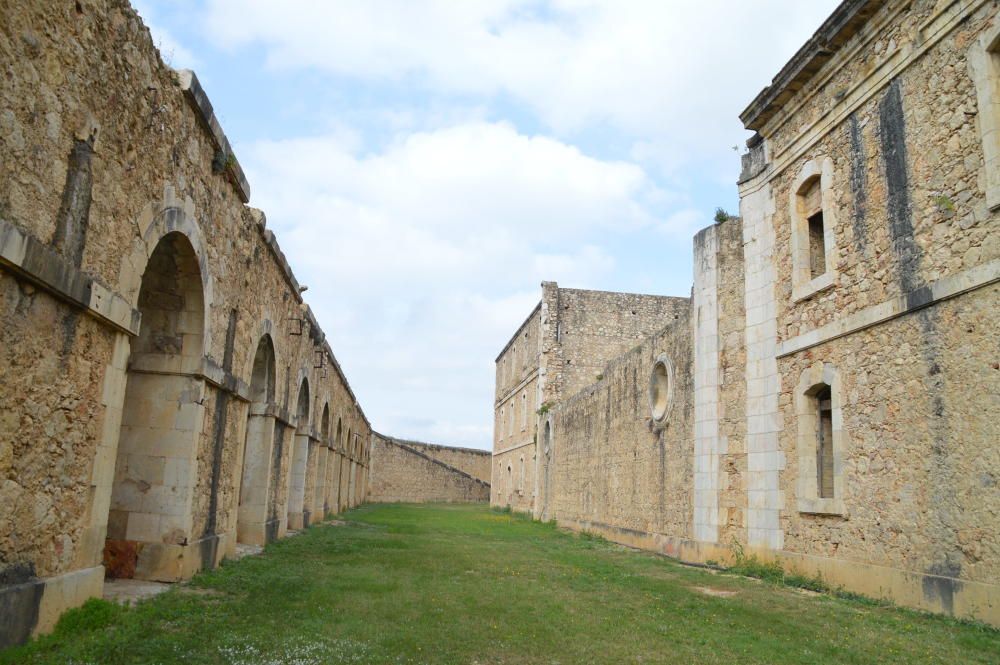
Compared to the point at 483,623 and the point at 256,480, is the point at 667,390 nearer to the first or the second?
the point at 256,480

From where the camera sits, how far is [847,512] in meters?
8.84

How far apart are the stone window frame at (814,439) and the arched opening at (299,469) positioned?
34.8 feet

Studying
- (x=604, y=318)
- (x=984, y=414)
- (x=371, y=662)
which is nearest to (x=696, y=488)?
(x=984, y=414)

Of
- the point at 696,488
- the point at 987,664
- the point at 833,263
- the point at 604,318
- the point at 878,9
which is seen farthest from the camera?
the point at 604,318

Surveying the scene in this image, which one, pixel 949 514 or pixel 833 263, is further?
pixel 833 263

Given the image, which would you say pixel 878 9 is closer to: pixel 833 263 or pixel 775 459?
pixel 833 263

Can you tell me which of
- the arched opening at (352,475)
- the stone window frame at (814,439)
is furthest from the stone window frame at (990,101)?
the arched opening at (352,475)

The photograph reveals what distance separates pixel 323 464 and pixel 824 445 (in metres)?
15.1

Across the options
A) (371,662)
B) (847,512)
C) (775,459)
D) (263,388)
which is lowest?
(371,662)

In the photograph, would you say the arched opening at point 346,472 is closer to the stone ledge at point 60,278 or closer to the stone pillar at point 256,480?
the stone pillar at point 256,480

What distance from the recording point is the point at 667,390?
14398 millimetres

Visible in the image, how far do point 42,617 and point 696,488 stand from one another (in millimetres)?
9574

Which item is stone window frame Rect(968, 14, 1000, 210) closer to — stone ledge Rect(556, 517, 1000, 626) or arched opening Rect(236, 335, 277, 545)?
stone ledge Rect(556, 517, 1000, 626)

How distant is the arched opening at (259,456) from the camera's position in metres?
12.3
